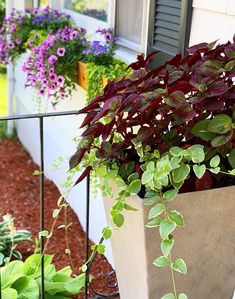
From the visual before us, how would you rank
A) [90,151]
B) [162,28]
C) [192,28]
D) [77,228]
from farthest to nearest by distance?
[77,228] < [162,28] < [192,28] < [90,151]

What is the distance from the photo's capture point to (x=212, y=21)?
2090mm

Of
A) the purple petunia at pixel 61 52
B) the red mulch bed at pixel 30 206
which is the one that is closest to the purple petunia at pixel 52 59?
the purple petunia at pixel 61 52

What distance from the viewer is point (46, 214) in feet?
12.7

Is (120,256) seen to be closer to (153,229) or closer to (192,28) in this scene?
(153,229)

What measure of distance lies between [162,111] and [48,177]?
316cm

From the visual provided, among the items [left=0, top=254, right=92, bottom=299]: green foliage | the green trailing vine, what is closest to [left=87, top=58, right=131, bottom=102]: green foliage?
[left=0, top=254, right=92, bottom=299]: green foliage

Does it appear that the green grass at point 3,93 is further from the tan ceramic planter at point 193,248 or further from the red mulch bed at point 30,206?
the tan ceramic planter at point 193,248

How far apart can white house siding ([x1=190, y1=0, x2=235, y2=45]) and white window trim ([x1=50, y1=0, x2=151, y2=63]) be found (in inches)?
18.9

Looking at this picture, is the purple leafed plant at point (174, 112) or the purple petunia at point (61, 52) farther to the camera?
the purple petunia at point (61, 52)

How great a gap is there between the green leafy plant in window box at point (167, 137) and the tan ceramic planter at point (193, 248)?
0.03 metres

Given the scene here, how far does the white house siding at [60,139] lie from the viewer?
132 inches

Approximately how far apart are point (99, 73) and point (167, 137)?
4.66 feet

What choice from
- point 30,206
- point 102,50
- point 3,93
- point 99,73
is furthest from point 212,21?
point 3,93

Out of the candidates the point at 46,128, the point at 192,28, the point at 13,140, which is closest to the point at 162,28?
the point at 192,28
